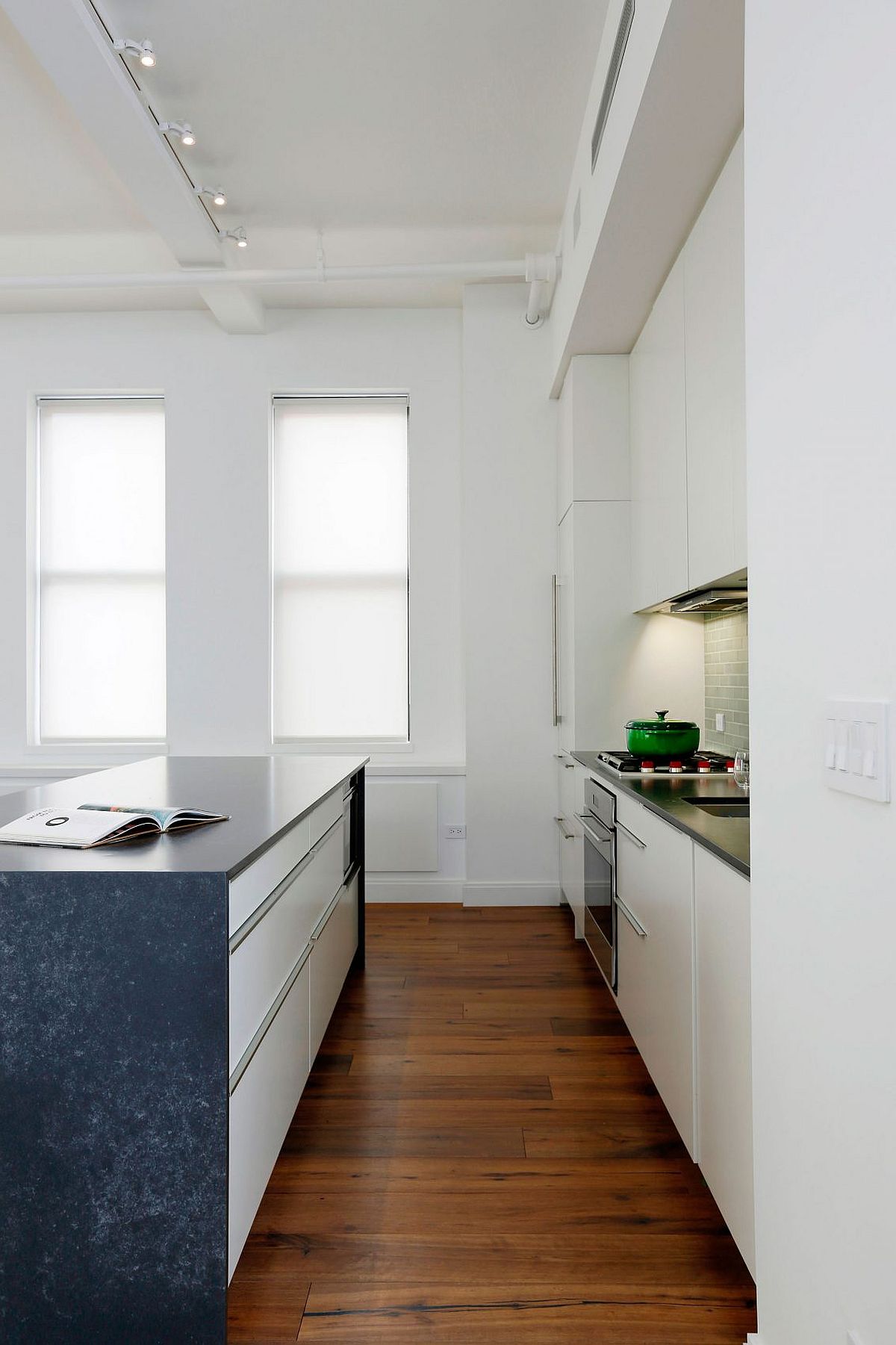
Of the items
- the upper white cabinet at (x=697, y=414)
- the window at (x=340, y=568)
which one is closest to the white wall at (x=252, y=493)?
the window at (x=340, y=568)

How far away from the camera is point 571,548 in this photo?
404 cm

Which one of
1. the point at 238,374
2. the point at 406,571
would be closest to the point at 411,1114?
the point at 406,571

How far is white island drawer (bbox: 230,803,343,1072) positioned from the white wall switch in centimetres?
106

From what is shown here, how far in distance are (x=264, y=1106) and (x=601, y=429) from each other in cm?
318

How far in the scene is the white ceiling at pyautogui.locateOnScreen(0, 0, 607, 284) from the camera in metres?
2.80

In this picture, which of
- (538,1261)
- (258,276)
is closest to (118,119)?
(258,276)

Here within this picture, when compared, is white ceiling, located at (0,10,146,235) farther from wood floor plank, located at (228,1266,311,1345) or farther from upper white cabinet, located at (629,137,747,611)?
wood floor plank, located at (228,1266,311,1345)

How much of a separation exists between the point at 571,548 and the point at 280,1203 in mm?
2928

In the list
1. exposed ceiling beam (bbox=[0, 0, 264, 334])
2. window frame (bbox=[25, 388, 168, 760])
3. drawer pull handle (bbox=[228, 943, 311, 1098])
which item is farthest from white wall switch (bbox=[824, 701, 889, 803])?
window frame (bbox=[25, 388, 168, 760])

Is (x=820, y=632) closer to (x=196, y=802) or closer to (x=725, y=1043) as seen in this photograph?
(x=725, y=1043)

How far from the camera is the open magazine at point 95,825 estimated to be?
1.66 meters

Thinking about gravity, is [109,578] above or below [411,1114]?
above

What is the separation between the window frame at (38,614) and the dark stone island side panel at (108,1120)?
354 centimetres

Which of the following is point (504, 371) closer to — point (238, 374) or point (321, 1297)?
point (238, 374)
